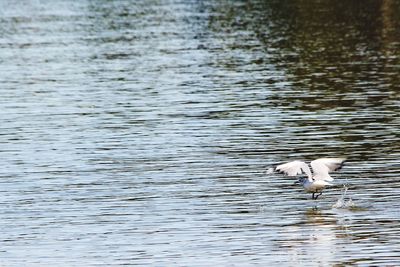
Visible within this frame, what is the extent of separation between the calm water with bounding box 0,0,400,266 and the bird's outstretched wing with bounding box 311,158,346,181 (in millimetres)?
560

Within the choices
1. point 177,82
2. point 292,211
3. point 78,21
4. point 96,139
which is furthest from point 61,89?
point 78,21

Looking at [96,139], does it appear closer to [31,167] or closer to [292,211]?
[31,167]

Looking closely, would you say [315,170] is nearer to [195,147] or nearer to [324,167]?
[324,167]

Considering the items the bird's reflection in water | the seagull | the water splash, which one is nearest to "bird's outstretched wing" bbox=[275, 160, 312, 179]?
the seagull

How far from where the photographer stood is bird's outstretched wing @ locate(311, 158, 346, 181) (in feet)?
65.4

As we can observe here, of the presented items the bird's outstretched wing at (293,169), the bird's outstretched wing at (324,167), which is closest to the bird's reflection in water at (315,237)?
the bird's outstretched wing at (324,167)

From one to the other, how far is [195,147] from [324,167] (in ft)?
24.8

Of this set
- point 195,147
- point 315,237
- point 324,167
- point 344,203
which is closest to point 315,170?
point 324,167

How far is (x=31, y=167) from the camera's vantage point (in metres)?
25.2

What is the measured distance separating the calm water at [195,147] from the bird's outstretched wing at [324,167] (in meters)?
0.56

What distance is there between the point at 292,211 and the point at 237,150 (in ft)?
21.5

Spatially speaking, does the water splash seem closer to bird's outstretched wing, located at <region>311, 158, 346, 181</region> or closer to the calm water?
the calm water

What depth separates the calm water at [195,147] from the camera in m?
18.1

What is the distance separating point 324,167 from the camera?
787 inches
